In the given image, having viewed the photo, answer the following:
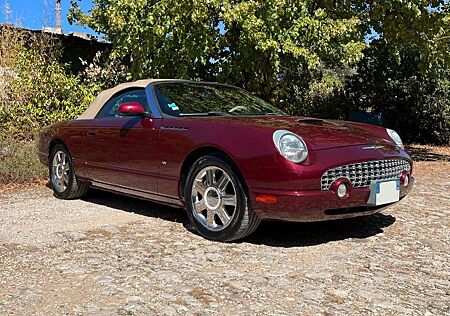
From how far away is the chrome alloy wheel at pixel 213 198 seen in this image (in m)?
4.42

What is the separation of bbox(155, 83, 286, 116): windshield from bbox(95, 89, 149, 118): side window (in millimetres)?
201

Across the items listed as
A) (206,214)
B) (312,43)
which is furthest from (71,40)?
(206,214)

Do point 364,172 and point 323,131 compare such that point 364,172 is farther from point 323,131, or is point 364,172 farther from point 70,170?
point 70,170

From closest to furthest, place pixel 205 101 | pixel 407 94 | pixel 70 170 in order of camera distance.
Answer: pixel 205 101
pixel 70 170
pixel 407 94

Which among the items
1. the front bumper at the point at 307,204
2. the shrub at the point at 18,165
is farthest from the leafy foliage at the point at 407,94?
the front bumper at the point at 307,204

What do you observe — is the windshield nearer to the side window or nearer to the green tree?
the side window

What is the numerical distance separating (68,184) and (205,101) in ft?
7.23

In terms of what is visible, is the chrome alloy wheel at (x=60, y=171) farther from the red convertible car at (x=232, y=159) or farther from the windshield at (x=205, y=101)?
the windshield at (x=205, y=101)

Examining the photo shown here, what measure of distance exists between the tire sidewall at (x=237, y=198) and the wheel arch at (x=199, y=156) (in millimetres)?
30

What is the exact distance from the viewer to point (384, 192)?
4344 mm

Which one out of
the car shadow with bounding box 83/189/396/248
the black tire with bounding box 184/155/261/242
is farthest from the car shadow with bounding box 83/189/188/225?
the black tire with bounding box 184/155/261/242

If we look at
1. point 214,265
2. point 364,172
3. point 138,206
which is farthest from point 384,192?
point 138,206

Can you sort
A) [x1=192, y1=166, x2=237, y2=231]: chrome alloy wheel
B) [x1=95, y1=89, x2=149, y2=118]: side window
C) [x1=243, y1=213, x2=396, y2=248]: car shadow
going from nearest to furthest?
[x1=192, y1=166, x2=237, y2=231]: chrome alloy wheel, [x1=243, y1=213, x2=396, y2=248]: car shadow, [x1=95, y1=89, x2=149, y2=118]: side window

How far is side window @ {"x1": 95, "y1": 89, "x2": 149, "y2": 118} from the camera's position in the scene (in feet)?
17.8
